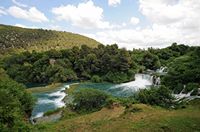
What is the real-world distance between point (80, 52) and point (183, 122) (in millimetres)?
82927

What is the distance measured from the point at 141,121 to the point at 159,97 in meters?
12.9

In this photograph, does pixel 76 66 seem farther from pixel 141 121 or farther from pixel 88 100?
pixel 141 121

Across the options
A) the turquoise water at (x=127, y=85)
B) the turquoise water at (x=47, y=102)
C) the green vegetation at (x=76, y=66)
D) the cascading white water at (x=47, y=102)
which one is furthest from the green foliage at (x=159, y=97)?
the green vegetation at (x=76, y=66)

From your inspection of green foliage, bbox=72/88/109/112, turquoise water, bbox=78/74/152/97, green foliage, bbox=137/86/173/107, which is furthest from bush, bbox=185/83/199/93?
turquoise water, bbox=78/74/152/97

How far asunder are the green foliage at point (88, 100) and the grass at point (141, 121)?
5306 mm

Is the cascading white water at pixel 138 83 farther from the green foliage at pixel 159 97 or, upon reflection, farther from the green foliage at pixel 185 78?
the green foliage at pixel 159 97

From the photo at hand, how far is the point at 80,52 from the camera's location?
117 metres

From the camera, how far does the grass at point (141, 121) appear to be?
35.9 metres

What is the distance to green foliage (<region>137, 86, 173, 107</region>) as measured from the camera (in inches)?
Answer: 1946

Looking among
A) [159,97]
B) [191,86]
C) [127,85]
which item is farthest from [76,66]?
[159,97]

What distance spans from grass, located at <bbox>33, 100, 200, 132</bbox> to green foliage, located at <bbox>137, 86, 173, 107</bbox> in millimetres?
2961

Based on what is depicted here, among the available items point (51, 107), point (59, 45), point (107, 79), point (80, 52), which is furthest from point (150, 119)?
point (59, 45)

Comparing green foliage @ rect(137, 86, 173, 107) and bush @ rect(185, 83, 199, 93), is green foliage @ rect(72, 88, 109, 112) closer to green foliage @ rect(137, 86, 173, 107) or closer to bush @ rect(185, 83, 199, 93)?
green foliage @ rect(137, 86, 173, 107)

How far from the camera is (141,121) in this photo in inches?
1518
